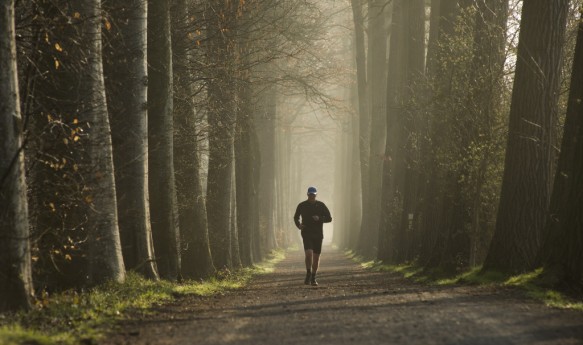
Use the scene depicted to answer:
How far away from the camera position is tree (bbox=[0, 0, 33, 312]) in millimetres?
8461

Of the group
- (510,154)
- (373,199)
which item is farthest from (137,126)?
(373,199)

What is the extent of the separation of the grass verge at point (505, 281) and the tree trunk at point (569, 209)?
11.1 inches

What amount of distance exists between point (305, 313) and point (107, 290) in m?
→ 2.89

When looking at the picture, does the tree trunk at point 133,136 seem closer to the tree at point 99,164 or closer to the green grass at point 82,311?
the green grass at point 82,311

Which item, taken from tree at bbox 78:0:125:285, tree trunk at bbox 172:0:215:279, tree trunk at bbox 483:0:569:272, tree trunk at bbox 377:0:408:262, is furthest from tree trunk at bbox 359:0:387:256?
tree at bbox 78:0:125:285

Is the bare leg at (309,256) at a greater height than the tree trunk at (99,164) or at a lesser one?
lesser

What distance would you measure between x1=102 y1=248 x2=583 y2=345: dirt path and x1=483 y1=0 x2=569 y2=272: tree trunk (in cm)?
184

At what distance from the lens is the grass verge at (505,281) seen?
1056cm

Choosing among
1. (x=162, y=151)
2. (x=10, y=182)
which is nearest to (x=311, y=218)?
(x=162, y=151)

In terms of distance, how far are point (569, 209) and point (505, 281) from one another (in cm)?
219

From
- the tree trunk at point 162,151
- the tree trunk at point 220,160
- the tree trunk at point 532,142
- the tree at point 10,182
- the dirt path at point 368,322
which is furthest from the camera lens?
the tree trunk at point 220,160

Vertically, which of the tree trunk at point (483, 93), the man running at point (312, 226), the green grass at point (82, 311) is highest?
the tree trunk at point (483, 93)

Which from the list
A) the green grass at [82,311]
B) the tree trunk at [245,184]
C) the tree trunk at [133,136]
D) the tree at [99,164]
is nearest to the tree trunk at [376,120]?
the tree trunk at [245,184]

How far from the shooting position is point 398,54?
27000 mm
